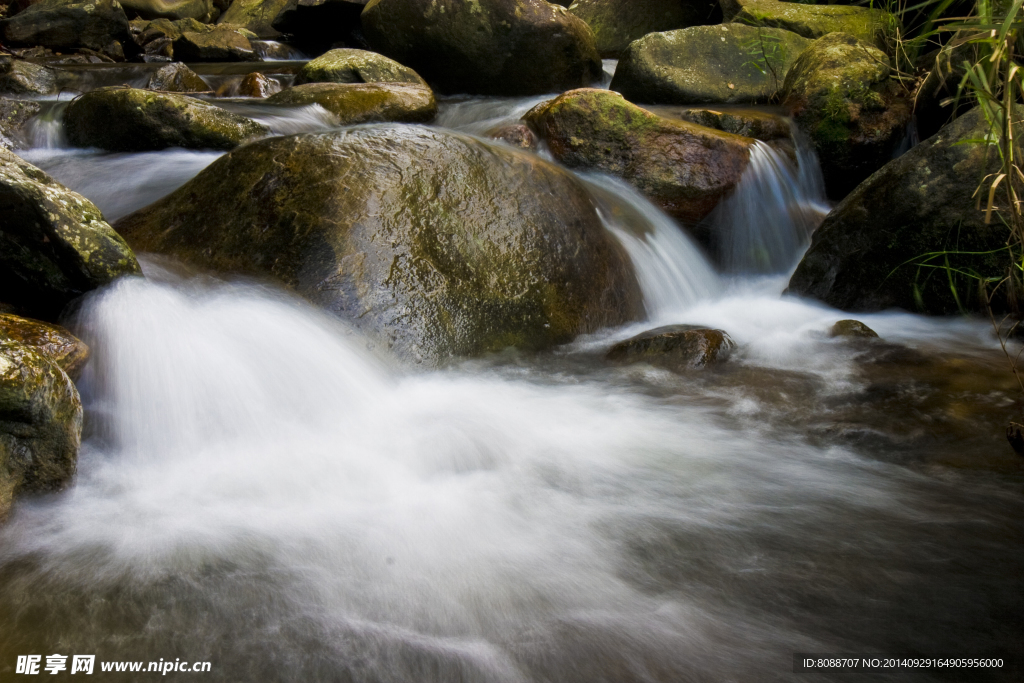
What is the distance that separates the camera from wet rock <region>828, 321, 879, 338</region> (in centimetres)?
428

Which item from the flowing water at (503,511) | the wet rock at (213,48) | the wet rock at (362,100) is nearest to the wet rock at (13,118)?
the wet rock at (362,100)

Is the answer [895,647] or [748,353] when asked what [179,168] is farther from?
[895,647]

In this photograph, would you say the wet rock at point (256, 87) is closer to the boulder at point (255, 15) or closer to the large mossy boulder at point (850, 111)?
the large mossy boulder at point (850, 111)

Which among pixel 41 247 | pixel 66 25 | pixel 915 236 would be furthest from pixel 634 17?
pixel 66 25

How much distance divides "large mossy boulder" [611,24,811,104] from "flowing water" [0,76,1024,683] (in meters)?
4.17

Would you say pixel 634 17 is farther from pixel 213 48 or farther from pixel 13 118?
pixel 13 118

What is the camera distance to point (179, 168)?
16.0ft

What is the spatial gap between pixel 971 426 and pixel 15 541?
3563 millimetres

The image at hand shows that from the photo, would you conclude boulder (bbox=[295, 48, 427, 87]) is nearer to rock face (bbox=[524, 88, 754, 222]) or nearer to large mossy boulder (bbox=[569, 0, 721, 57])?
rock face (bbox=[524, 88, 754, 222])

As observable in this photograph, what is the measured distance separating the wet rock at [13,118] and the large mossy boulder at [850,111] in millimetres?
6842

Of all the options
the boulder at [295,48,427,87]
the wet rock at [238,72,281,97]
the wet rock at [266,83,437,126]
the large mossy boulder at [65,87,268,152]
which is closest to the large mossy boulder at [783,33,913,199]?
the wet rock at [266,83,437,126]

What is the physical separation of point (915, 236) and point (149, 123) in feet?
18.2

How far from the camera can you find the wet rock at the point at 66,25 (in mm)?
12789

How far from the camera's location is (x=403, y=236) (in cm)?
373
